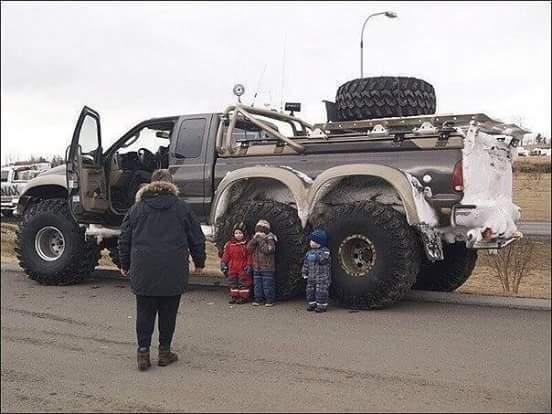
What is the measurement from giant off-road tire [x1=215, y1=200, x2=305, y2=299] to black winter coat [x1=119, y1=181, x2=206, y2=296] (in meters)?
2.30

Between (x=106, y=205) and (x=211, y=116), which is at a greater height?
(x=211, y=116)

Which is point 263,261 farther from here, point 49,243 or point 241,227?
point 49,243

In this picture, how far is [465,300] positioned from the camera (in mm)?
7703

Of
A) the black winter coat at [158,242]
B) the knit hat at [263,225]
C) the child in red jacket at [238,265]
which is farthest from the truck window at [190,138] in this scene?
the black winter coat at [158,242]

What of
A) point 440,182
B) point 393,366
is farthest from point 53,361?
point 440,182

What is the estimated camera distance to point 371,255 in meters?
7.37

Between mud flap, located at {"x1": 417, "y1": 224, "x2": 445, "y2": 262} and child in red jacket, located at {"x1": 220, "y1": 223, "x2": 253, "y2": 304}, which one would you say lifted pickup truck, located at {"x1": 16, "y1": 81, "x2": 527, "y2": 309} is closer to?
mud flap, located at {"x1": 417, "y1": 224, "x2": 445, "y2": 262}

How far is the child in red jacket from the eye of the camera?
25.4 feet

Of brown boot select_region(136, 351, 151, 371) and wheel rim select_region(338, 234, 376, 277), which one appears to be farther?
wheel rim select_region(338, 234, 376, 277)

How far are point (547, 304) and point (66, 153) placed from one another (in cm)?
616

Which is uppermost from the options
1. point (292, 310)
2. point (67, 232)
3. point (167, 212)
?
point (167, 212)

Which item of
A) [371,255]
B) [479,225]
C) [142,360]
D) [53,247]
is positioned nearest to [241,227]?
[371,255]

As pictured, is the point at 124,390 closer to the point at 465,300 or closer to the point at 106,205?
the point at 465,300

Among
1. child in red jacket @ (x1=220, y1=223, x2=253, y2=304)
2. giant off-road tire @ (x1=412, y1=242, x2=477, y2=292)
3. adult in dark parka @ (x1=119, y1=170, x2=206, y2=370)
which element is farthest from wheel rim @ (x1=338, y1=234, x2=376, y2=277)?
adult in dark parka @ (x1=119, y1=170, x2=206, y2=370)
